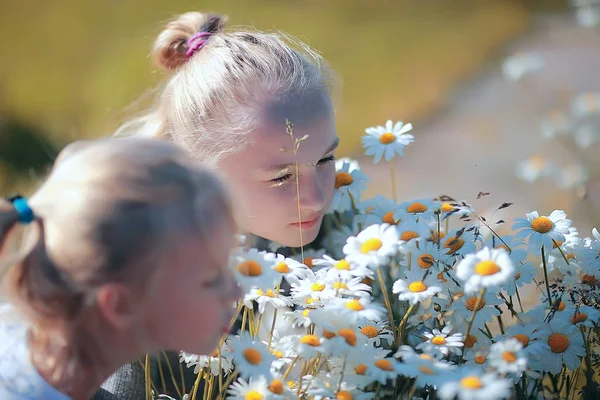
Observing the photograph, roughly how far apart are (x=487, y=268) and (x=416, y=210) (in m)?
0.27

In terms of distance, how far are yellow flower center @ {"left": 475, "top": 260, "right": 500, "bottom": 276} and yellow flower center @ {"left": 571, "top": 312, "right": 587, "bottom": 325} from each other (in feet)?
0.55

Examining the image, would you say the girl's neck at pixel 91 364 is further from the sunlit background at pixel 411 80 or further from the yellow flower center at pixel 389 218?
the sunlit background at pixel 411 80

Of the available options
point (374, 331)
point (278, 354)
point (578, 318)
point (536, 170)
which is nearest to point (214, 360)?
point (278, 354)

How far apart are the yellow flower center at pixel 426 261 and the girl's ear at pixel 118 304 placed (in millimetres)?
328

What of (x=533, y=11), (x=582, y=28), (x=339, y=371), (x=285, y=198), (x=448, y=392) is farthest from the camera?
(x=533, y=11)

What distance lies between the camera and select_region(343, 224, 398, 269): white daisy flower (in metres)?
0.72

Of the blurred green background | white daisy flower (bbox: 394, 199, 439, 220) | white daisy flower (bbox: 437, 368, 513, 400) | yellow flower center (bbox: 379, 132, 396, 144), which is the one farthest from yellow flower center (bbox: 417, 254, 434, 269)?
the blurred green background

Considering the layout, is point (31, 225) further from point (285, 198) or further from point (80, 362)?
point (285, 198)

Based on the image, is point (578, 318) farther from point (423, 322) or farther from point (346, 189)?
point (346, 189)

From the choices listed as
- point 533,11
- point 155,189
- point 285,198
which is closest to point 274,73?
point 285,198

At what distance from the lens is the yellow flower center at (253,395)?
665 millimetres

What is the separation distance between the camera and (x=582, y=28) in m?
2.82

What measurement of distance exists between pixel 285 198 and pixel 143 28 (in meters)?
2.05

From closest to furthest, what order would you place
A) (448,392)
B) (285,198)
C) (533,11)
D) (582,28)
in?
(448,392) < (285,198) < (582,28) < (533,11)
